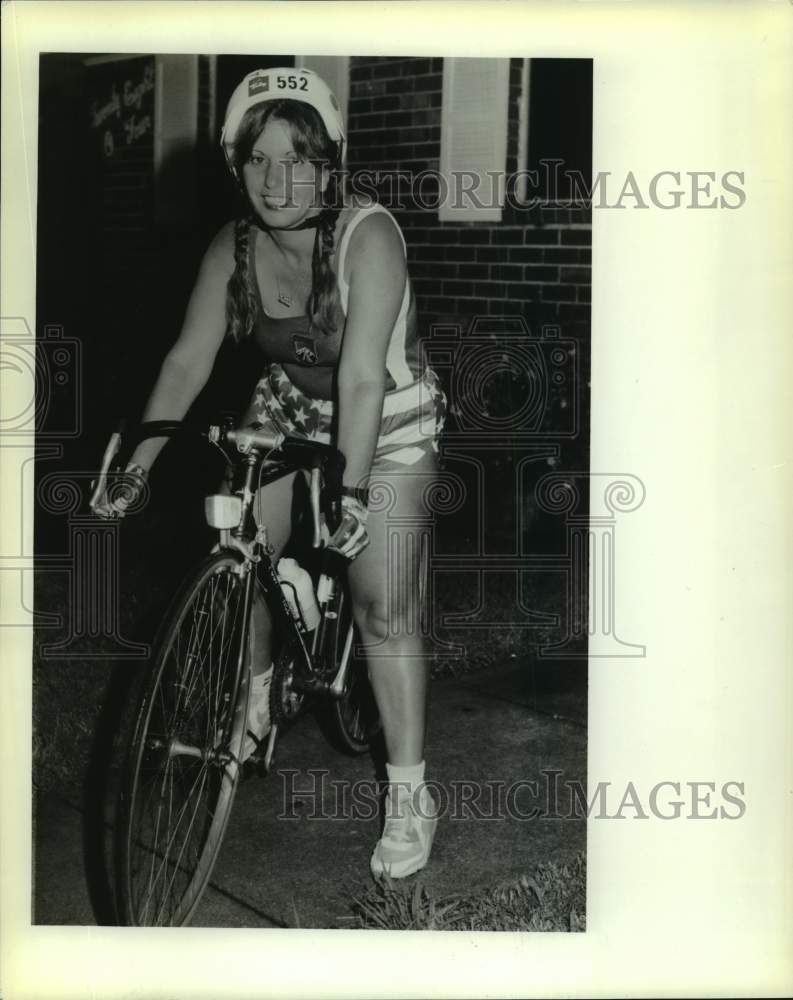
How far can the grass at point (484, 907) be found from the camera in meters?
2.87

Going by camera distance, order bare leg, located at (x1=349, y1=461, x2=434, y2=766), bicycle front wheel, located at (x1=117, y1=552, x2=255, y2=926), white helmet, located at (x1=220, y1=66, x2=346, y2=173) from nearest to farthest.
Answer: bicycle front wheel, located at (x1=117, y1=552, x2=255, y2=926) < white helmet, located at (x1=220, y1=66, x2=346, y2=173) < bare leg, located at (x1=349, y1=461, x2=434, y2=766)

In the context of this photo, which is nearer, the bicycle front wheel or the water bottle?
the bicycle front wheel

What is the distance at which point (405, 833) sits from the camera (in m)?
2.92

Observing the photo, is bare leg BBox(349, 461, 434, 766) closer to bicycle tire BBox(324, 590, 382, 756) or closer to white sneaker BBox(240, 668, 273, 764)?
bicycle tire BBox(324, 590, 382, 756)

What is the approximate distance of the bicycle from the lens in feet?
8.65

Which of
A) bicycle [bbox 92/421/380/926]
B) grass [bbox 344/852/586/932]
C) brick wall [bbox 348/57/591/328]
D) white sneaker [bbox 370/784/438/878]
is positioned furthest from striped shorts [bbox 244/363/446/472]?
grass [bbox 344/852/586/932]

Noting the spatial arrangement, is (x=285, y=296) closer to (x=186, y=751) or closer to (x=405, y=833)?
(x=186, y=751)

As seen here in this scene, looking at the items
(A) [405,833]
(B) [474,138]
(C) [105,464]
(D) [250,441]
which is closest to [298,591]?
(D) [250,441]

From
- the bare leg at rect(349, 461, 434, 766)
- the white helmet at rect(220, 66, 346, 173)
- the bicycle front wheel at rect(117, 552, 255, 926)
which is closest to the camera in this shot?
the bicycle front wheel at rect(117, 552, 255, 926)

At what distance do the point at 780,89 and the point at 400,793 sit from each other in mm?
2139

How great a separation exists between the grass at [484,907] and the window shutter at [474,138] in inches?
71.2

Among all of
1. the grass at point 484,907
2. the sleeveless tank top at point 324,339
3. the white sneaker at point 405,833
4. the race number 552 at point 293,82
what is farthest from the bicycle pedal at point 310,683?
the race number 552 at point 293,82

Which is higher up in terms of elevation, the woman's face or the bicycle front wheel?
the woman's face

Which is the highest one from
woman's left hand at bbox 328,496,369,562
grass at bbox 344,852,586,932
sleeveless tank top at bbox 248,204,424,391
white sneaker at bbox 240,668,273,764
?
sleeveless tank top at bbox 248,204,424,391
